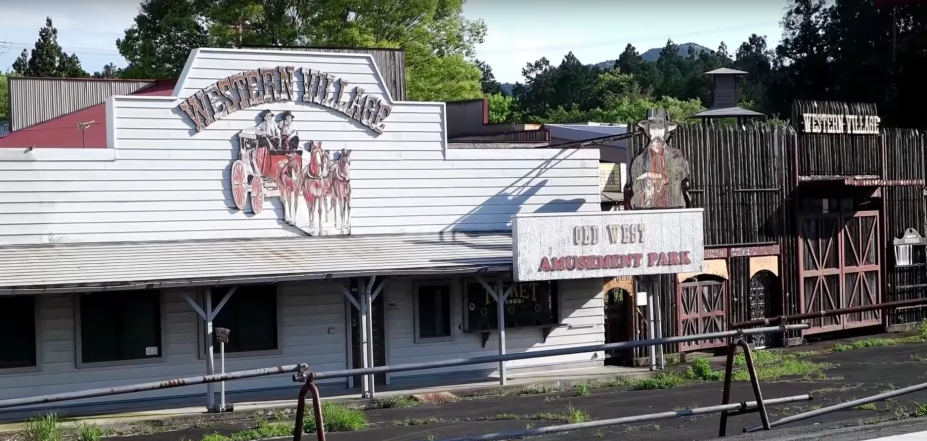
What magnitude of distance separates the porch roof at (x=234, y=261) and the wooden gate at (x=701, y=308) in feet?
16.5

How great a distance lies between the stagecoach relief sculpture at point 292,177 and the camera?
20.9m

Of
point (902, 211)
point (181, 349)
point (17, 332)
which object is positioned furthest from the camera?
point (902, 211)

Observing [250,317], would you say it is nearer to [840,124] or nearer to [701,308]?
[701,308]

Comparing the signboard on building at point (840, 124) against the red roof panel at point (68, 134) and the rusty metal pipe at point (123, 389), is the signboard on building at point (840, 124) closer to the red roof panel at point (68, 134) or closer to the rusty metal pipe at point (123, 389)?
the red roof panel at point (68, 134)

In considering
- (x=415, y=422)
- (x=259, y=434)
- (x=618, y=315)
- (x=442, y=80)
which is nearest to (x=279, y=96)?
(x=415, y=422)

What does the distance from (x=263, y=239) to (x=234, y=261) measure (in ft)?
5.73

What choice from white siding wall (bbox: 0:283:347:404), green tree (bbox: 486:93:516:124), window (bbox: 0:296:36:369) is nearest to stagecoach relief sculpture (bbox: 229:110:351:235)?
white siding wall (bbox: 0:283:347:404)

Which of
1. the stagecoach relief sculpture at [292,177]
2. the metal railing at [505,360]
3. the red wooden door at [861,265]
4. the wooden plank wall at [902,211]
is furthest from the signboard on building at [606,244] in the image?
the metal railing at [505,360]

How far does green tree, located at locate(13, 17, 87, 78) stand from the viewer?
276ft

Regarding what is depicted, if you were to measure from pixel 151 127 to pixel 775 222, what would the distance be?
14.7 meters

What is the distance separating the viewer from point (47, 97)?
31.9 m

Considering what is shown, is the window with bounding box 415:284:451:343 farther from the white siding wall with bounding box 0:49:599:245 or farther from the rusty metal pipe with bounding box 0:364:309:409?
the rusty metal pipe with bounding box 0:364:309:409

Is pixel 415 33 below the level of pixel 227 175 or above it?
above

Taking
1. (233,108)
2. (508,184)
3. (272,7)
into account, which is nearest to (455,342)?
(508,184)
